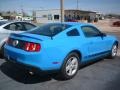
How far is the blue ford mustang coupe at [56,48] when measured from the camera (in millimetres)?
5637

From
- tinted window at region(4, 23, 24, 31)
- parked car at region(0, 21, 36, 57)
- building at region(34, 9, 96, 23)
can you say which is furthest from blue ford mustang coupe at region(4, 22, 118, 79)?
building at region(34, 9, 96, 23)

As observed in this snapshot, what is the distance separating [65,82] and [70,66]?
1.57ft

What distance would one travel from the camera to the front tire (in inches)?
243

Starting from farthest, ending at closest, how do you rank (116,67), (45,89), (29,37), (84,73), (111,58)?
1. (111,58)
2. (116,67)
3. (84,73)
4. (29,37)
5. (45,89)

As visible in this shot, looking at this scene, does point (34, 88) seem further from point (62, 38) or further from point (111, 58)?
point (111, 58)

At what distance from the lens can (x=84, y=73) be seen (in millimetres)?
7113

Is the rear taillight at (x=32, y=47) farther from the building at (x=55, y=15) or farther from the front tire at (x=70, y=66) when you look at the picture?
the building at (x=55, y=15)

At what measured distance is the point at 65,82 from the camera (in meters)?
6.20

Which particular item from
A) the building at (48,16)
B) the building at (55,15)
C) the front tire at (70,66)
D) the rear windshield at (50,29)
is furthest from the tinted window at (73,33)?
the building at (48,16)

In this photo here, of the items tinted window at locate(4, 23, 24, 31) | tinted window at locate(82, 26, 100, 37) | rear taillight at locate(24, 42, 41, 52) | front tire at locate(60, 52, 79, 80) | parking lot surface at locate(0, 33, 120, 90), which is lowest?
parking lot surface at locate(0, 33, 120, 90)

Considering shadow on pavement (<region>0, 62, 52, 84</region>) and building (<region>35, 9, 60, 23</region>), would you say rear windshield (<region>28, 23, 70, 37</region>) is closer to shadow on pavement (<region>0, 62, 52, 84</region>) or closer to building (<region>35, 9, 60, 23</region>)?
shadow on pavement (<region>0, 62, 52, 84</region>)

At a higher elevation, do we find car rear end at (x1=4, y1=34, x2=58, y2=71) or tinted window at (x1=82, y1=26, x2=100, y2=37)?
tinted window at (x1=82, y1=26, x2=100, y2=37)

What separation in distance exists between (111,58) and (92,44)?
2.30 meters

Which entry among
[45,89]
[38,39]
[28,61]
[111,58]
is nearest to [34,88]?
[45,89]
